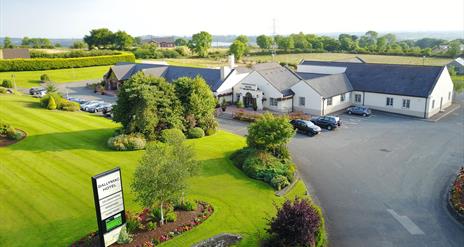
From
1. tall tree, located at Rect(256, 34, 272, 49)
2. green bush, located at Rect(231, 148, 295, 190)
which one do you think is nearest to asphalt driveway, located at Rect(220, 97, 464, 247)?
green bush, located at Rect(231, 148, 295, 190)

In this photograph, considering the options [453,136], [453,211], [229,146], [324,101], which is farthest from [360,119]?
[453,211]

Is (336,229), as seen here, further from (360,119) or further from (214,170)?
(360,119)

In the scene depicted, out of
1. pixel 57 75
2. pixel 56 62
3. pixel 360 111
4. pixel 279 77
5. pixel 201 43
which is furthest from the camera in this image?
pixel 201 43

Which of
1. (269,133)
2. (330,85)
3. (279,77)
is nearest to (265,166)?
(269,133)

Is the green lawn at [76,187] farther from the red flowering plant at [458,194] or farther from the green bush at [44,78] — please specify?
the green bush at [44,78]

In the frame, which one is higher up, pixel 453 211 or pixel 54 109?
pixel 54 109

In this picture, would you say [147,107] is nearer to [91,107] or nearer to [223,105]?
[91,107]
